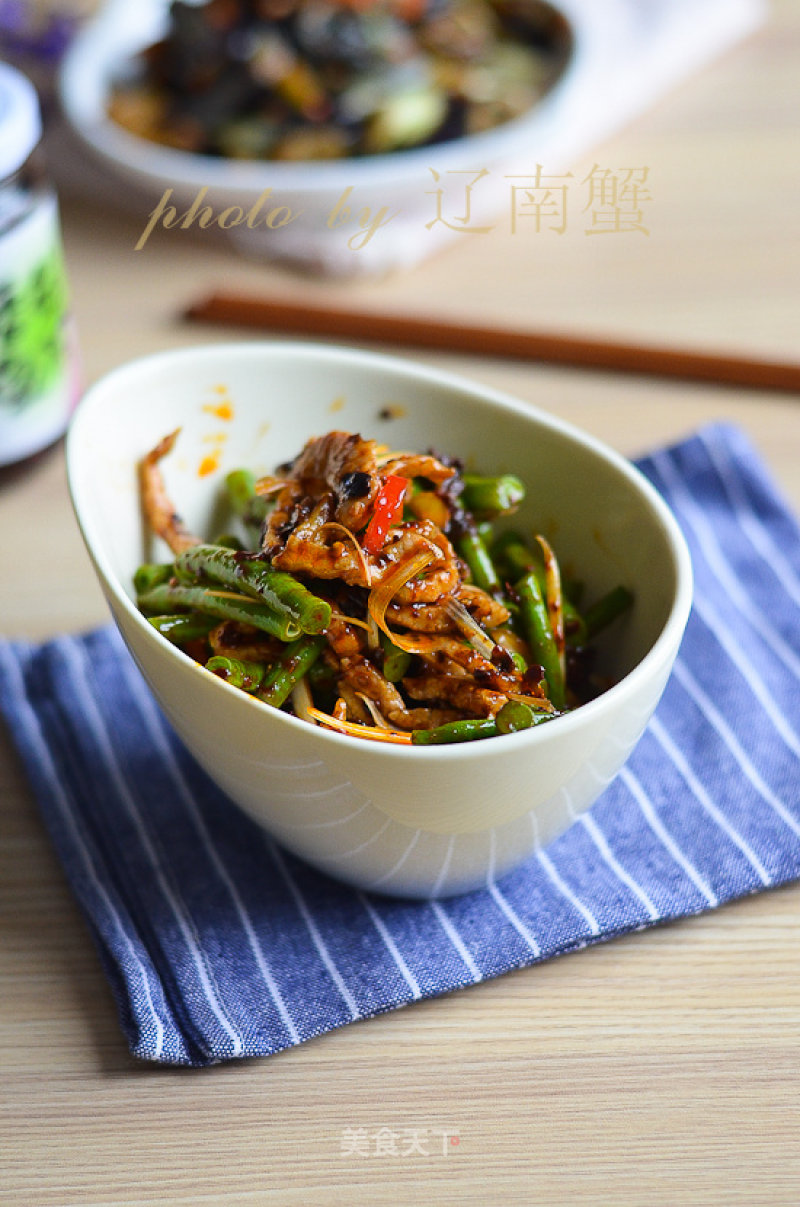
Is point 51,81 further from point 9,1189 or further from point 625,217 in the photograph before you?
point 9,1189

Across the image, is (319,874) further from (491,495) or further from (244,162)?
(244,162)

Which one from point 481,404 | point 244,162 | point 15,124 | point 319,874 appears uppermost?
point 15,124

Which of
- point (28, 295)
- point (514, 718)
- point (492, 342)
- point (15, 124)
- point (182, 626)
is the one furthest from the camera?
point (492, 342)

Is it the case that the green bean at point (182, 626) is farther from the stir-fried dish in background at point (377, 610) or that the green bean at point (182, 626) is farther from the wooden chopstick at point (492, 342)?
the wooden chopstick at point (492, 342)

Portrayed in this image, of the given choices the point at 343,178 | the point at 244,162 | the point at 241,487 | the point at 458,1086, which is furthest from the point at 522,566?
the point at 244,162

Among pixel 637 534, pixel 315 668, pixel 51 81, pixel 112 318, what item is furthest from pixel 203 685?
pixel 51 81

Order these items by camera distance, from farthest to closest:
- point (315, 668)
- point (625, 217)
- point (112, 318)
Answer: point (625, 217)
point (112, 318)
point (315, 668)

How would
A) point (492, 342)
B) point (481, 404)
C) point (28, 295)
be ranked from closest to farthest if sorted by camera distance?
point (481, 404) < point (28, 295) < point (492, 342)
